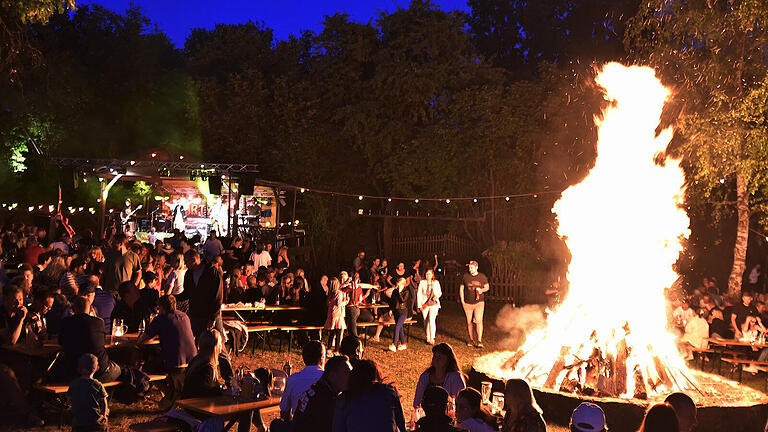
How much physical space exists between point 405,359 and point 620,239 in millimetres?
4891

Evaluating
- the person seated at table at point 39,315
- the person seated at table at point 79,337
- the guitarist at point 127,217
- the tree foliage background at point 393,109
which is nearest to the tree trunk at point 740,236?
the tree foliage background at point 393,109

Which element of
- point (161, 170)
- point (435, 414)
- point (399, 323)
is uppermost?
point (161, 170)

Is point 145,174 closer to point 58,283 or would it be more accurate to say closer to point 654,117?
point 58,283

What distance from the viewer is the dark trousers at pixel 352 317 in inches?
591

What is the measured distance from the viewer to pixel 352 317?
49.3 feet

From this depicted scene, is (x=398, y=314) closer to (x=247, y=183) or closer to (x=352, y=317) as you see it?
(x=352, y=317)

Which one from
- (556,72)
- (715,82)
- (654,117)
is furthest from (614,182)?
(556,72)

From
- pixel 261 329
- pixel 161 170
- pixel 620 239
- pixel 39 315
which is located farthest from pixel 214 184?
pixel 620 239

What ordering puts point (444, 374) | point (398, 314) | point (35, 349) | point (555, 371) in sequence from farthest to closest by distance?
1. point (398, 314)
2. point (555, 371)
3. point (35, 349)
4. point (444, 374)

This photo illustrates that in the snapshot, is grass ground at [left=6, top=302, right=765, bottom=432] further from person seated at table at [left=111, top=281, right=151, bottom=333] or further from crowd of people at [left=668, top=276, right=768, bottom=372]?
person seated at table at [left=111, top=281, right=151, bottom=333]

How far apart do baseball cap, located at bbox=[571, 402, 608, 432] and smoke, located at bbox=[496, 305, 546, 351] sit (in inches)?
443

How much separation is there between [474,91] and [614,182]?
43.4 ft

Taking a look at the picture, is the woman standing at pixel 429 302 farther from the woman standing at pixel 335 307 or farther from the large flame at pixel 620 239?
the large flame at pixel 620 239

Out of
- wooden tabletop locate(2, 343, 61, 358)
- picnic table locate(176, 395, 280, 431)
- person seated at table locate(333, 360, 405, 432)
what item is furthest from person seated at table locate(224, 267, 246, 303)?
person seated at table locate(333, 360, 405, 432)
